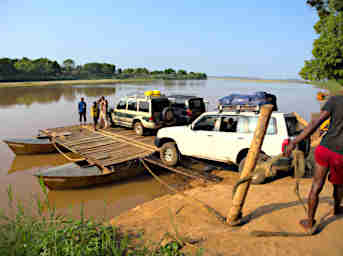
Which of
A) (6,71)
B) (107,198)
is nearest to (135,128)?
(107,198)

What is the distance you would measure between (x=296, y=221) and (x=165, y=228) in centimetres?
207

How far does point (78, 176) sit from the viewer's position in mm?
7598

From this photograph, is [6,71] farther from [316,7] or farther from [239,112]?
[239,112]

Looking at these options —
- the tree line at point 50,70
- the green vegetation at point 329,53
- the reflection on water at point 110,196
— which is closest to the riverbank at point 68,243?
the reflection on water at point 110,196

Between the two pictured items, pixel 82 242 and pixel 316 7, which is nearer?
pixel 82 242

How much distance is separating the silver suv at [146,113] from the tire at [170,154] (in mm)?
2693

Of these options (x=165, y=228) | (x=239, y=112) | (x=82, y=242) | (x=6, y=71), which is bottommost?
(x=165, y=228)

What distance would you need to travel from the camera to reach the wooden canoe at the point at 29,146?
460 inches

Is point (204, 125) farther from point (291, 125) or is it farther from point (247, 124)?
point (291, 125)

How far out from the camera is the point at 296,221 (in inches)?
150

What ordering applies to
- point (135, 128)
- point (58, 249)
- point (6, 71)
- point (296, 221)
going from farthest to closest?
point (6, 71), point (135, 128), point (296, 221), point (58, 249)

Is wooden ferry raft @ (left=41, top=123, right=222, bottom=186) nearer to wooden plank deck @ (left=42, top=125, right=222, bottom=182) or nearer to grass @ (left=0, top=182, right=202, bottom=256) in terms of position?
wooden plank deck @ (left=42, top=125, right=222, bottom=182)

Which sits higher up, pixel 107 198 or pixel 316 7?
pixel 316 7

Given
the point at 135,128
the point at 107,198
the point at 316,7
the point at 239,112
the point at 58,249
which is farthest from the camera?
the point at 316,7
